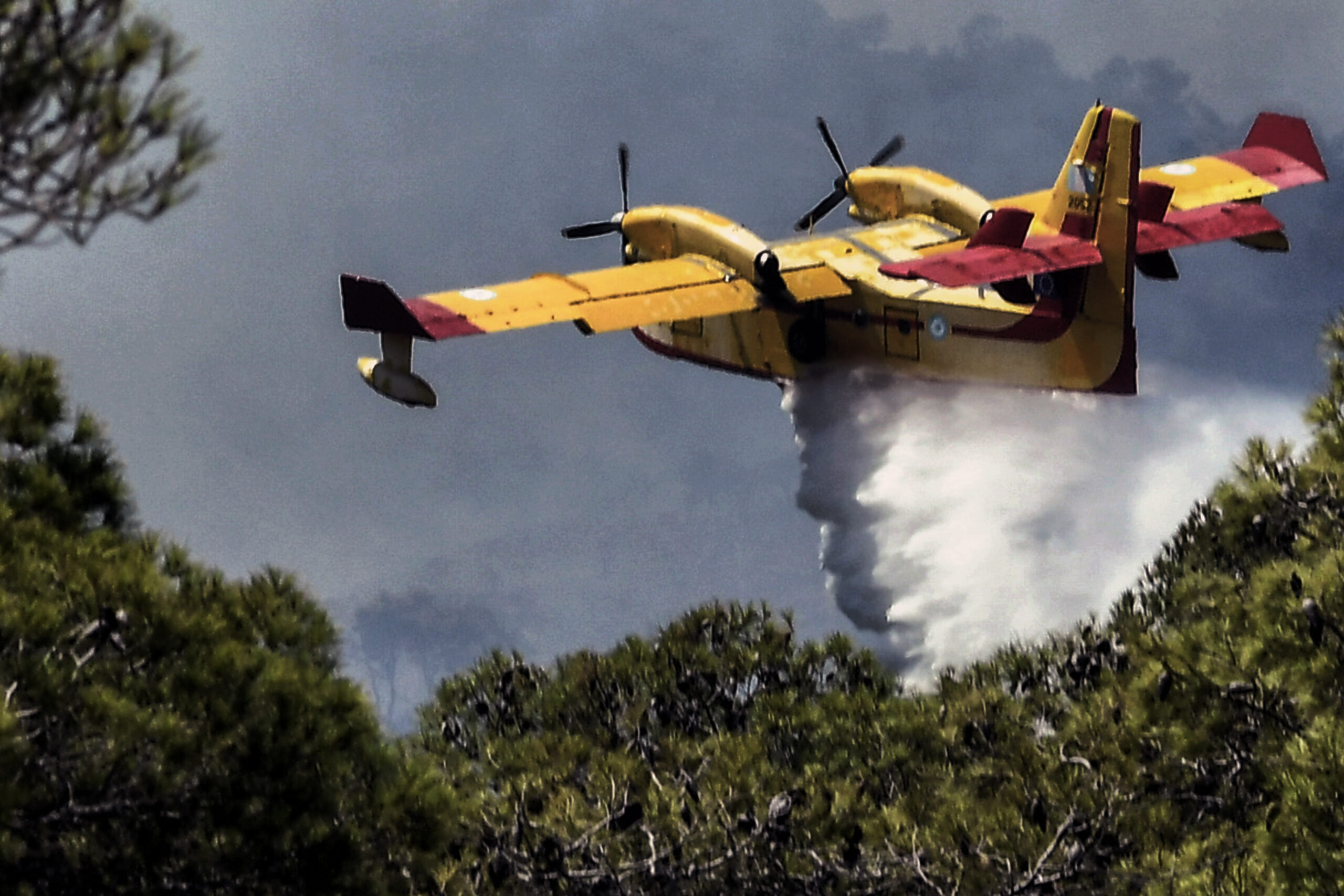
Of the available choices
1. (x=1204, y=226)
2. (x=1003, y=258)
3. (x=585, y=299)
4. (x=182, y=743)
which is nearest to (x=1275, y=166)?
(x=1204, y=226)

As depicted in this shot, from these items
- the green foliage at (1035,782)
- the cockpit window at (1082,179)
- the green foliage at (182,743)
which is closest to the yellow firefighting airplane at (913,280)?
the cockpit window at (1082,179)

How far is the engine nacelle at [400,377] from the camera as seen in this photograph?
3169 cm

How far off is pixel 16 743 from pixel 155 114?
12.0 feet

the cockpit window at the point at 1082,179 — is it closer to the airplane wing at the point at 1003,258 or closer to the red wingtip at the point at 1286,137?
the airplane wing at the point at 1003,258

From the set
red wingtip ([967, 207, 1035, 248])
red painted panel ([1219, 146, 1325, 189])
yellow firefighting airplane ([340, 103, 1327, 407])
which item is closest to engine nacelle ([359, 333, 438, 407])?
yellow firefighting airplane ([340, 103, 1327, 407])

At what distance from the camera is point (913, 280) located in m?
33.9

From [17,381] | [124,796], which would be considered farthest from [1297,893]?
[17,381]

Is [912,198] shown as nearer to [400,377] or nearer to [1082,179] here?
[1082,179]

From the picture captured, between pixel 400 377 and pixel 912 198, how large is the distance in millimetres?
11736

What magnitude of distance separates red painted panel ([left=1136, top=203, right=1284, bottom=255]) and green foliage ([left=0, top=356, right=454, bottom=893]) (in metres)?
23.0

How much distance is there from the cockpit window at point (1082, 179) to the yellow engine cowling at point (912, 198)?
13.6 feet

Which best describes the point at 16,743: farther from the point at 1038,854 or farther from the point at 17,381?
the point at 1038,854

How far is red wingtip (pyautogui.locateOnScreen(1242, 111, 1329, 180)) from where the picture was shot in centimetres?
4284

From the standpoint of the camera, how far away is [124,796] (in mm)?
13758
